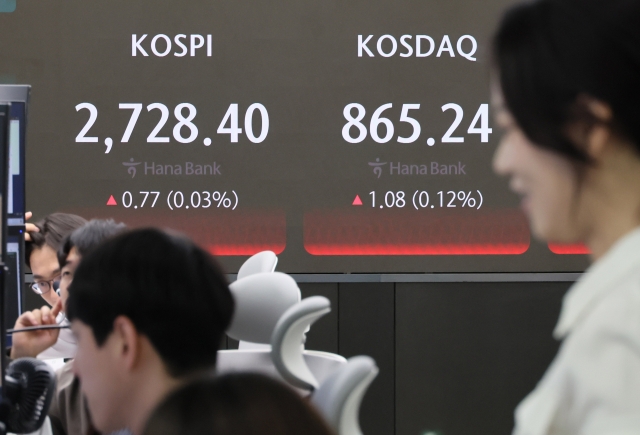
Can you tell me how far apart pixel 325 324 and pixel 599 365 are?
121 inches

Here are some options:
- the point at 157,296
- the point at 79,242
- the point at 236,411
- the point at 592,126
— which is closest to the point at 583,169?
the point at 592,126

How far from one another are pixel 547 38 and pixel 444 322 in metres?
3.05

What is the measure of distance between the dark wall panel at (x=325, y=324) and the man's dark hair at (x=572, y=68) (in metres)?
2.94

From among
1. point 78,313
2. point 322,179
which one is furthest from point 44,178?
point 78,313

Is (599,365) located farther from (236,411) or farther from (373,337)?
(373,337)

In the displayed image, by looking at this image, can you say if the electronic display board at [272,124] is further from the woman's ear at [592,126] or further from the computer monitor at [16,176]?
the woman's ear at [592,126]

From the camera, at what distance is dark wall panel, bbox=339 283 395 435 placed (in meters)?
3.62

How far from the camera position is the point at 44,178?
3.66 m

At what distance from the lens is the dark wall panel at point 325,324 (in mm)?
3604

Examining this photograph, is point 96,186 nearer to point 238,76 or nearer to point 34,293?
point 34,293

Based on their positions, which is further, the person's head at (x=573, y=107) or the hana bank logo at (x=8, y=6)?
the hana bank logo at (x=8, y=6)

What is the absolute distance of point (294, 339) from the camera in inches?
65.8

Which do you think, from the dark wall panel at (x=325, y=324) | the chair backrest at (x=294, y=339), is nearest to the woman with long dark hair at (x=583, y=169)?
the chair backrest at (x=294, y=339)

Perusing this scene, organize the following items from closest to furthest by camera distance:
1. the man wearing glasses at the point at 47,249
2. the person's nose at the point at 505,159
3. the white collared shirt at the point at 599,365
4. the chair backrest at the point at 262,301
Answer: the white collared shirt at the point at 599,365
the person's nose at the point at 505,159
the chair backrest at the point at 262,301
the man wearing glasses at the point at 47,249
